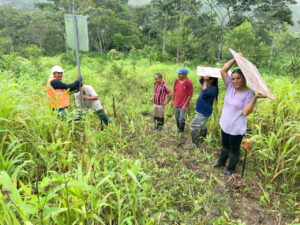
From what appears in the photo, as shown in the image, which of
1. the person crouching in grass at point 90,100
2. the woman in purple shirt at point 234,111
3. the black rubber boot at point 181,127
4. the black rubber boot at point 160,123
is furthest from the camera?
the black rubber boot at point 160,123

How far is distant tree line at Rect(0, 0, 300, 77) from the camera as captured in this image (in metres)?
18.5

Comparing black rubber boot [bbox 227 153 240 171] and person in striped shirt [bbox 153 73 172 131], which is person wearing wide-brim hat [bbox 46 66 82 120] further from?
black rubber boot [bbox 227 153 240 171]

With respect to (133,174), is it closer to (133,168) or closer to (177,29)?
(133,168)

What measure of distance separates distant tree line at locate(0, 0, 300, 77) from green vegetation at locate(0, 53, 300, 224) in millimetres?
12323

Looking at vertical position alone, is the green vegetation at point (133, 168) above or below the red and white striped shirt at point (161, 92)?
below

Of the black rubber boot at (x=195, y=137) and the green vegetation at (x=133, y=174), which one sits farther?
the black rubber boot at (x=195, y=137)

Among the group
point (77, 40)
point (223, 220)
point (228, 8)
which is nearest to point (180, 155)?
point (223, 220)

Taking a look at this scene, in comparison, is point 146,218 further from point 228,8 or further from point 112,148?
→ point 228,8

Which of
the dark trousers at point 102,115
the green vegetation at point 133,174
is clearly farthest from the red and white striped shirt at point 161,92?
the dark trousers at point 102,115

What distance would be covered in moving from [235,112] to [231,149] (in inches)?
23.0

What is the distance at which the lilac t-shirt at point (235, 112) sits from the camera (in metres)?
2.12

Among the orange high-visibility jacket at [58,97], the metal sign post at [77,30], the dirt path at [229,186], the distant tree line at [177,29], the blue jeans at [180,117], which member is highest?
the distant tree line at [177,29]

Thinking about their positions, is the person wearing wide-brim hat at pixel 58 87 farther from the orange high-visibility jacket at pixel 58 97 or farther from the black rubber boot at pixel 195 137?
the black rubber boot at pixel 195 137

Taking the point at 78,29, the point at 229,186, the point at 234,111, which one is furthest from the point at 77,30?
the point at 229,186
